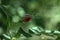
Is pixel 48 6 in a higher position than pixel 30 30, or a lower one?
higher

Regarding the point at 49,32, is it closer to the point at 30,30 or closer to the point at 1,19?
the point at 30,30

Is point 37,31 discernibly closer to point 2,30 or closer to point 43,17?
point 2,30

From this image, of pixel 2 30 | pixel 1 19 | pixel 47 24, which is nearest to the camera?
pixel 2 30

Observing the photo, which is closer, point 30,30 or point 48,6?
point 30,30

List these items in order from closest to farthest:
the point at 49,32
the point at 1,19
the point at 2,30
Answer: the point at 49,32 → the point at 2,30 → the point at 1,19

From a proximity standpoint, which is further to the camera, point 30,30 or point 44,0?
point 44,0

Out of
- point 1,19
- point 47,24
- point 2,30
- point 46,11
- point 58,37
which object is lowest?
point 58,37

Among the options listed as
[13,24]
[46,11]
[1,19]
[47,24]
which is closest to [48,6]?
[46,11]

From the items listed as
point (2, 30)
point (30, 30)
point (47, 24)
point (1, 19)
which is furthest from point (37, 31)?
→ point (47, 24)

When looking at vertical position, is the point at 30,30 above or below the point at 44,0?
below
